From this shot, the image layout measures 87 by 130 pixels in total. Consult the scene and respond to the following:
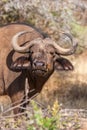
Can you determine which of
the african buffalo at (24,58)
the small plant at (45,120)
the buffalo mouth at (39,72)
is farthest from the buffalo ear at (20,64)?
the small plant at (45,120)

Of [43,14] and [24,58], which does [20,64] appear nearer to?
[24,58]

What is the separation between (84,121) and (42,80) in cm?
271

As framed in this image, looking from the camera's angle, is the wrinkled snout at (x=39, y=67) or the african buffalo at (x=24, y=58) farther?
the african buffalo at (x=24, y=58)

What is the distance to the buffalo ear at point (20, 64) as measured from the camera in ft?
36.4

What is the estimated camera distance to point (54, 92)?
1566cm

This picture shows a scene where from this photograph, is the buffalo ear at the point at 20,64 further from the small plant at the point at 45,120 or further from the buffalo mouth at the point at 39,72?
the small plant at the point at 45,120

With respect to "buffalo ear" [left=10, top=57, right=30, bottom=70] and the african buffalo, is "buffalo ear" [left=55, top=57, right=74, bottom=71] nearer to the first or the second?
the african buffalo

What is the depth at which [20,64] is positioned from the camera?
1115 centimetres

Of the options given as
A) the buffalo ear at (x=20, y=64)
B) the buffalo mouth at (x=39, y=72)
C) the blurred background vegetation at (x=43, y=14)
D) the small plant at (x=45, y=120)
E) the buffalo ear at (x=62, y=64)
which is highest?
the small plant at (x=45, y=120)

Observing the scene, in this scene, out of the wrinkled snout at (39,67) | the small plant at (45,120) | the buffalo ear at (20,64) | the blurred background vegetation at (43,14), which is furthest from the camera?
the blurred background vegetation at (43,14)

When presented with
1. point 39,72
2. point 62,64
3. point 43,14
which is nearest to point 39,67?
point 39,72

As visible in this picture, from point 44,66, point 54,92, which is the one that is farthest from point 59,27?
point 44,66

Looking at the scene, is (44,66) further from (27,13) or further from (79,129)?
(27,13)

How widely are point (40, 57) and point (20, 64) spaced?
84 centimetres
